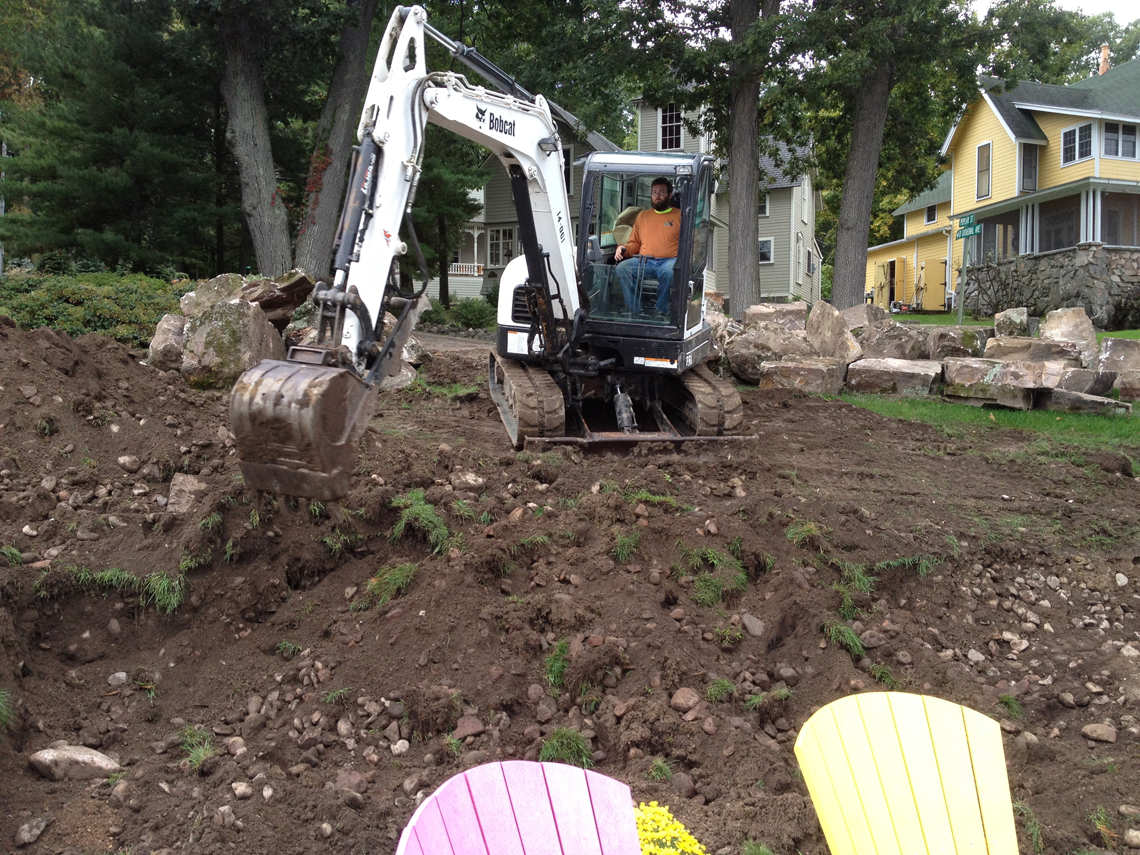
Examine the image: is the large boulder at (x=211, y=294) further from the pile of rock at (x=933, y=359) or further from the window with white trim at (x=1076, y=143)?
the window with white trim at (x=1076, y=143)

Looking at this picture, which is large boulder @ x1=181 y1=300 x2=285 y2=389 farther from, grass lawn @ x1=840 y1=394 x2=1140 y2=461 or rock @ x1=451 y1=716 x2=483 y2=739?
grass lawn @ x1=840 y1=394 x2=1140 y2=461

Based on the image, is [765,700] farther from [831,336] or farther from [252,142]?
[252,142]

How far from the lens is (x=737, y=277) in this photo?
1536 cm

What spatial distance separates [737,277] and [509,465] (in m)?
9.48

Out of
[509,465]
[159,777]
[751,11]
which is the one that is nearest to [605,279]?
[509,465]

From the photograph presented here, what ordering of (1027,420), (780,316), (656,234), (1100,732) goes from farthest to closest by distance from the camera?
(780,316) < (1027,420) < (656,234) < (1100,732)

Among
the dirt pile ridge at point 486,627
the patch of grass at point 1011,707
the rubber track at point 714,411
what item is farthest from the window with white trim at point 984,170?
the patch of grass at point 1011,707

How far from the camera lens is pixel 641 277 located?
8086 mm

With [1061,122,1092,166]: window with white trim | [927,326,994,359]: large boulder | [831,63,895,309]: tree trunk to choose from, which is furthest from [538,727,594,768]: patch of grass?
[1061,122,1092,166]: window with white trim

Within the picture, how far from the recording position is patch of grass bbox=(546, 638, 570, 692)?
4.27m

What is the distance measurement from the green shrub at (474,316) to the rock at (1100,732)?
17.7 meters

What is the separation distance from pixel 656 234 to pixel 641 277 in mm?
387

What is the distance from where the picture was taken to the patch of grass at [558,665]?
14.0 feet

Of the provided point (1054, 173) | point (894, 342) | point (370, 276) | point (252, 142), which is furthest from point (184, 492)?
point (1054, 173)
